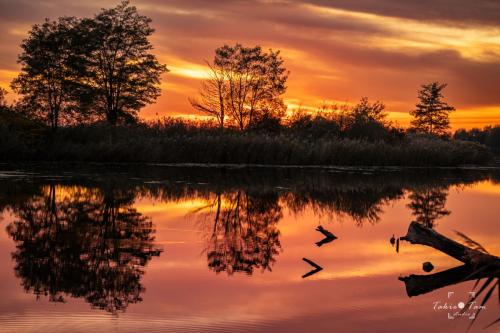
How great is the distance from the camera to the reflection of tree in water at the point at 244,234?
932 centimetres

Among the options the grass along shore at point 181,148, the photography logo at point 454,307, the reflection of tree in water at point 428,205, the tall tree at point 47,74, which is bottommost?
the photography logo at point 454,307

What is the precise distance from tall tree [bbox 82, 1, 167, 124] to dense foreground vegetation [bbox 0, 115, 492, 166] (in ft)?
25.8

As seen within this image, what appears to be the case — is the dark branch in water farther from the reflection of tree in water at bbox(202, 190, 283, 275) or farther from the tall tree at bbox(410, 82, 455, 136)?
the tall tree at bbox(410, 82, 455, 136)

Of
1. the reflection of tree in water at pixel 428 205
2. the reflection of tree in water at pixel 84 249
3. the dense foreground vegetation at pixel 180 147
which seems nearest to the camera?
the reflection of tree in water at pixel 84 249

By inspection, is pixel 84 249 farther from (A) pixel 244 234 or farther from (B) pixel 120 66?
(B) pixel 120 66

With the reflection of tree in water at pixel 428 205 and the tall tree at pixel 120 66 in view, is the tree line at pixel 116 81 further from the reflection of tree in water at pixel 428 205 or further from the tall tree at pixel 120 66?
the reflection of tree in water at pixel 428 205

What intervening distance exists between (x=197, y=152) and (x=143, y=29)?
52.4 feet

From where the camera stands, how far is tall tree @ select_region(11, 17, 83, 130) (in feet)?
133

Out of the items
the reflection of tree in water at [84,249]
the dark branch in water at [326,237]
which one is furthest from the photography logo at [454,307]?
the dark branch in water at [326,237]

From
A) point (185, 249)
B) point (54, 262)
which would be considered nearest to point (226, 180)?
point (185, 249)

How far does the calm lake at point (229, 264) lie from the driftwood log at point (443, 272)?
5 cm

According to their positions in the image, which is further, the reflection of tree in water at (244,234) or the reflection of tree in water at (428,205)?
the reflection of tree in water at (428,205)

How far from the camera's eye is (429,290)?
799 cm

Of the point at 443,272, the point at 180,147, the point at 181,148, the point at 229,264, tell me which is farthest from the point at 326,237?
the point at 180,147
